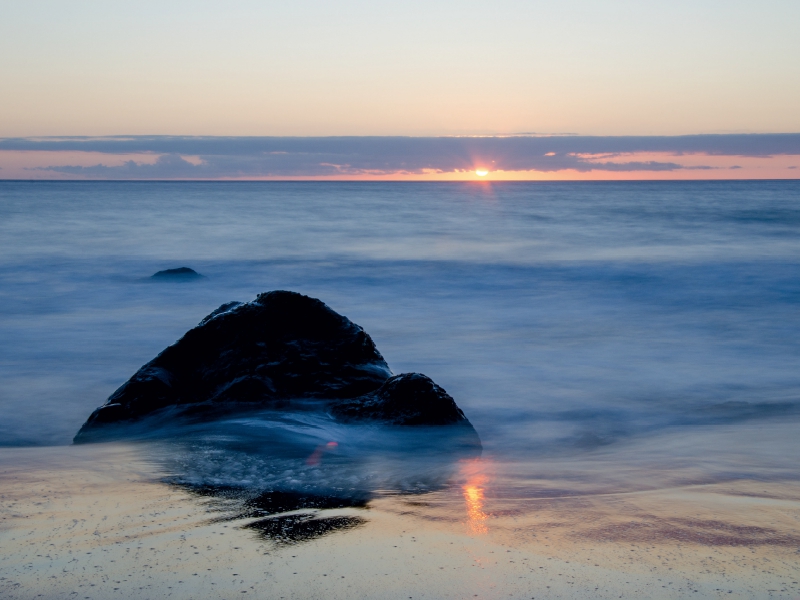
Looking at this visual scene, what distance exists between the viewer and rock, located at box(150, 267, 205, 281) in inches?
579

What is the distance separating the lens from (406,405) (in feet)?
15.9

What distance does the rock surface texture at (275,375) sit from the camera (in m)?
4.90

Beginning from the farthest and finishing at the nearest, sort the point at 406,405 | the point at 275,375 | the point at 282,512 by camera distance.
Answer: the point at 275,375 → the point at 406,405 → the point at 282,512

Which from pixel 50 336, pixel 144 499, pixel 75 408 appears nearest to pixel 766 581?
pixel 144 499

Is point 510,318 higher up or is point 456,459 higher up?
point 456,459

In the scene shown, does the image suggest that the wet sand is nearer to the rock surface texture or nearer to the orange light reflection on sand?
the orange light reflection on sand

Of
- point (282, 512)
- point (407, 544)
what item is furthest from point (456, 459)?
point (407, 544)

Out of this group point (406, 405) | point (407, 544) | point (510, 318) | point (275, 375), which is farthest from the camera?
Answer: point (510, 318)

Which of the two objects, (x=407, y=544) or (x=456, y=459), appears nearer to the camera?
(x=407, y=544)

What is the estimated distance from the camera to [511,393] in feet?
22.7

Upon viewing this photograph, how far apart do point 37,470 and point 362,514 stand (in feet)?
5.99

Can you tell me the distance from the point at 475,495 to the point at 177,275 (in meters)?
12.4

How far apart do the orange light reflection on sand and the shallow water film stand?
0.02 m

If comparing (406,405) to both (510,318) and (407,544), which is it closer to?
(407,544)
